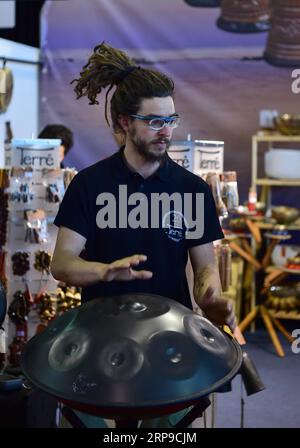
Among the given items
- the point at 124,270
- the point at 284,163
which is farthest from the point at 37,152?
the point at 284,163

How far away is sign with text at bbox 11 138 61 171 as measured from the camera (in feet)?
9.64

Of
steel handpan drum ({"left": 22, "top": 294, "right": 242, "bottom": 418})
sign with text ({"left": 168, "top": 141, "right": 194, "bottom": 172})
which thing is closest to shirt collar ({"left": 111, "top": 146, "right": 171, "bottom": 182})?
steel handpan drum ({"left": 22, "top": 294, "right": 242, "bottom": 418})

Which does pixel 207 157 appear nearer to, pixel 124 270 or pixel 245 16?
pixel 124 270

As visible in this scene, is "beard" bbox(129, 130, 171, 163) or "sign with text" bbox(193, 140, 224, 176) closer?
"beard" bbox(129, 130, 171, 163)

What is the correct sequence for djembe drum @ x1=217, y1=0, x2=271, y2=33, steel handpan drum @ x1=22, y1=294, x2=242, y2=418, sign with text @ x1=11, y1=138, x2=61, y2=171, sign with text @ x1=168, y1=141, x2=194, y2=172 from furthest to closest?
djembe drum @ x1=217, y1=0, x2=271, y2=33 → sign with text @ x1=11, y1=138, x2=61, y2=171 → sign with text @ x1=168, y1=141, x2=194, y2=172 → steel handpan drum @ x1=22, y1=294, x2=242, y2=418

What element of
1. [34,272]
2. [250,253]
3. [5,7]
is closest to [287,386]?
[250,253]

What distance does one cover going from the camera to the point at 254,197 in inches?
175

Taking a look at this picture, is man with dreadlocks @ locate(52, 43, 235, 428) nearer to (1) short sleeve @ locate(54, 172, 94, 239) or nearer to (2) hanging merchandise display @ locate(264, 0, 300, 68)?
(1) short sleeve @ locate(54, 172, 94, 239)

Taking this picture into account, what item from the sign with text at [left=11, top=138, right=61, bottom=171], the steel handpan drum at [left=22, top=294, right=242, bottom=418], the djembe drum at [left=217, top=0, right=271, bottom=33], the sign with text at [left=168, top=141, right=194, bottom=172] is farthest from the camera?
the djembe drum at [left=217, top=0, right=271, bottom=33]

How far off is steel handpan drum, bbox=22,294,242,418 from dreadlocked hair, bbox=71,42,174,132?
0.45 metres

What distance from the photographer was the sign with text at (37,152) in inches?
116

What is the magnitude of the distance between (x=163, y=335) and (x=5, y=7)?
149 inches

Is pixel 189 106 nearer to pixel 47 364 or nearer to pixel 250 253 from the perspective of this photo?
pixel 250 253

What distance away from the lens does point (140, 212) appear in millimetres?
1643
